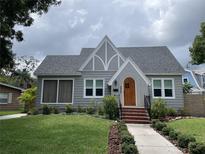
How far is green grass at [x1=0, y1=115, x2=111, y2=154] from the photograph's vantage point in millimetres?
7145

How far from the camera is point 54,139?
8352 millimetres

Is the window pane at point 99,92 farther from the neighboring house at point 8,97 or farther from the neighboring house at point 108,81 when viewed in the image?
the neighboring house at point 8,97

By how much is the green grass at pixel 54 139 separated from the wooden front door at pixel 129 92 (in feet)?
27.9

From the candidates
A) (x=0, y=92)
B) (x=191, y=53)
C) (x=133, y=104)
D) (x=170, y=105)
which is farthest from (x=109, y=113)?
(x=0, y=92)

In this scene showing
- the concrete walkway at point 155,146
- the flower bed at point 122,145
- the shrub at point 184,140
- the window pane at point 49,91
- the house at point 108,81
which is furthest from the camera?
the window pane at point 49,91

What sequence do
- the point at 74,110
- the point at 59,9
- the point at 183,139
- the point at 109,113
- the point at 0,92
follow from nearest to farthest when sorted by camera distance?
the point at 183,139, the point at 59,9, the point at 109,113, the point at 74,110, the point at 0,92

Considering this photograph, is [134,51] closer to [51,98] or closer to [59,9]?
[51,98]

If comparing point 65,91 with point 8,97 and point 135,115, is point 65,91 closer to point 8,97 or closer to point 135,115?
point 135,115

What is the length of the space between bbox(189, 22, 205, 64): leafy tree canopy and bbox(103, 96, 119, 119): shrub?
404 inches

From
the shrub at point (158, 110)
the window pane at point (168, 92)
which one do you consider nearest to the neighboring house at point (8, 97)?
the window pane at point (168, 92)

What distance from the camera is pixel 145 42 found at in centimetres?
2892

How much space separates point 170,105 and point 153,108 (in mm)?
2994

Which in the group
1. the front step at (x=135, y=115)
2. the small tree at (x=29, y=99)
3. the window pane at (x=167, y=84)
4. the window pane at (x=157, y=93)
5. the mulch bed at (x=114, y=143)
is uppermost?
the window pane at (x=167, y=84)

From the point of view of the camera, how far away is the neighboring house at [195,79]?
34.9 meters
